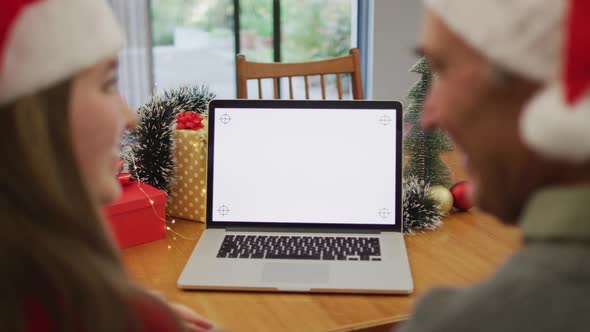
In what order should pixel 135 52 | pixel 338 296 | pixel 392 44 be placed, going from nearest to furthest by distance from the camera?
pixel 338 296
pixel 135 52
pixel 392 44

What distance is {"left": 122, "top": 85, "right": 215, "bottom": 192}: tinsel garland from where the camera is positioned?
1435 mm

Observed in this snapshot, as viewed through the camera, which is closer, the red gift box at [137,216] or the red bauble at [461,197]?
the red gift box at [137,216]

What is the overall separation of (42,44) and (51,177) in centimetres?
13

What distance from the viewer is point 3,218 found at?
652 millimetres

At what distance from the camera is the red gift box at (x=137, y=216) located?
1.31 meters

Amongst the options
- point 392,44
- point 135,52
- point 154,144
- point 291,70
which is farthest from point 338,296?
point 392,44

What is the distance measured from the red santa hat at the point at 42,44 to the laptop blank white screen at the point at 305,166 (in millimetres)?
681

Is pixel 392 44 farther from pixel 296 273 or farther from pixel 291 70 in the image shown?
pixel 296 273

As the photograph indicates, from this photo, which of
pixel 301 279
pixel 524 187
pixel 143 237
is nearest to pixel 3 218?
pixel 524 187

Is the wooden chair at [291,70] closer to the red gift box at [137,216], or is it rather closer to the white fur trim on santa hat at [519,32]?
the red gift box at [137,216]

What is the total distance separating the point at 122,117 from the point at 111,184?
78mm

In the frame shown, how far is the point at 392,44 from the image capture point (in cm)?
430

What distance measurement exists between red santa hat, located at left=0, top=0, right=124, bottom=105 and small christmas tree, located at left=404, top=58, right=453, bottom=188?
920 millimetres

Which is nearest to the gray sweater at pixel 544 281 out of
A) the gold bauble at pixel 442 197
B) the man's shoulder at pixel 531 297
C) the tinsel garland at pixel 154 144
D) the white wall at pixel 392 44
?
the man's shoulder at pixel 531 297
